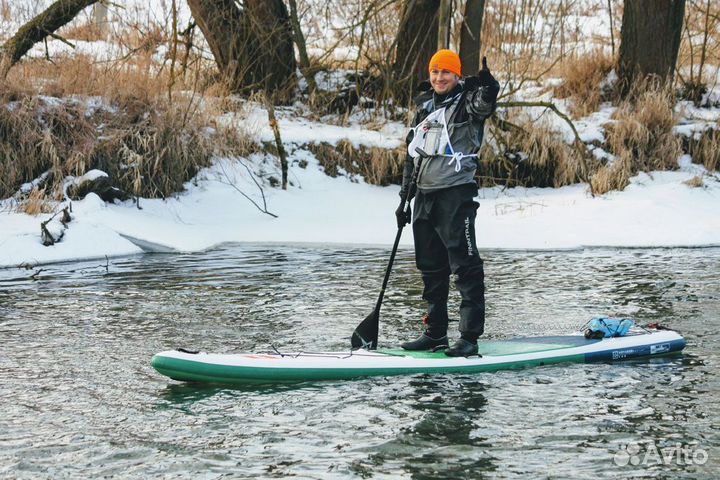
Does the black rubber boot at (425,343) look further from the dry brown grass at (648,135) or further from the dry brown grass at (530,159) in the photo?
the dry brown grass at (648,135)

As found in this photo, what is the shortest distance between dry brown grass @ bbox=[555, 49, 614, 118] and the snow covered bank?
1.82 m

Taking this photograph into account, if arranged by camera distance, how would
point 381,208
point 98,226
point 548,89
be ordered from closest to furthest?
point 98,226, point 381,208, point 548,89

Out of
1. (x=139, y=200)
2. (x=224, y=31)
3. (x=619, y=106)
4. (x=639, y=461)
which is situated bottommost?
(x=639, y=461)

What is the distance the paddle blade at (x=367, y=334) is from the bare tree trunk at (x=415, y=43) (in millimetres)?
8835

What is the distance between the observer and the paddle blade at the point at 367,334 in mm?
5668

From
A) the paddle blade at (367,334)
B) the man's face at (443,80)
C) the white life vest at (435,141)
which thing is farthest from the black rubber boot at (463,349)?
the man's face at (443,80)

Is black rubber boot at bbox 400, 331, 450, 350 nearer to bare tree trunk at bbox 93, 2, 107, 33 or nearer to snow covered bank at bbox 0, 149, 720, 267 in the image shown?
snow covered bank at bbox 0, 149, 720, 267

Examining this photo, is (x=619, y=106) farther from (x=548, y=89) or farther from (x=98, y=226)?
(x=98, y=226)

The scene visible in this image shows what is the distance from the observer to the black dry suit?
5.37 m

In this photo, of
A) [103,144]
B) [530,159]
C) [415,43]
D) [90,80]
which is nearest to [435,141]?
[103,144]

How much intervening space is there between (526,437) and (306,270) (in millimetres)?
4855

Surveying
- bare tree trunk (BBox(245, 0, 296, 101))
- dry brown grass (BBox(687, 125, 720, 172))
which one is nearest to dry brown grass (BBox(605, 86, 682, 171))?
dry brown grass (BBox(687, 125, 720, 172))

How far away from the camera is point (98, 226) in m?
10.2

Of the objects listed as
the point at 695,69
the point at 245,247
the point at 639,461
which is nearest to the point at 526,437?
the point at 639,461
